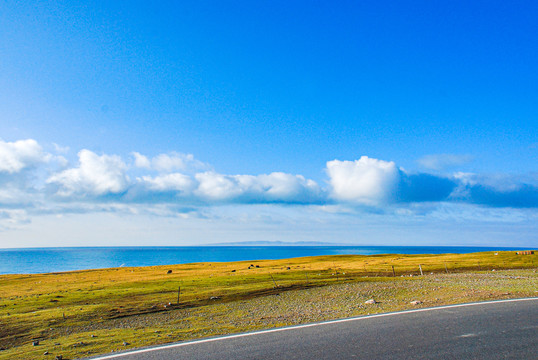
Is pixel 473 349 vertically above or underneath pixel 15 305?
above

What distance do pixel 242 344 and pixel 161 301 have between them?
19.8 meters

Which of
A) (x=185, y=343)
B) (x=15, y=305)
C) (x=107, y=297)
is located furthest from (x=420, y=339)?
(x=15, y=305)

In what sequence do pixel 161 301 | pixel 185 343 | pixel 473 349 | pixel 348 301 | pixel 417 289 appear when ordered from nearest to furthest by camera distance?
pixel 473 349 < pixel 185 343 < pixel 348 301 < pixel 417 289 < pixel 161 301

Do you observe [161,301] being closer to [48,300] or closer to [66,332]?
[66,332]

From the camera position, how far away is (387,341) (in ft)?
27.6

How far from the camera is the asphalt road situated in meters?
7.52

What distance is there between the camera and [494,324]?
31.8 ft

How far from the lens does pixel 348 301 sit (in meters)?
20.2

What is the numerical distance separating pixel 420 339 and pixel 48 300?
32.2 m

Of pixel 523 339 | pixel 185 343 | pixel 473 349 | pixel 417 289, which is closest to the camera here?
pixel 473 349

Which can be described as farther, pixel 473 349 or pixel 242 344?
pixel 242 344

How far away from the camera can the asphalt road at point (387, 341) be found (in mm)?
7520

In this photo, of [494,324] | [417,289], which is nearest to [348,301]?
[417,289]

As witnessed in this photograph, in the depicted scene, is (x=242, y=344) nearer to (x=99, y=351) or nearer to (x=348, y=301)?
(x=99, y=351)
